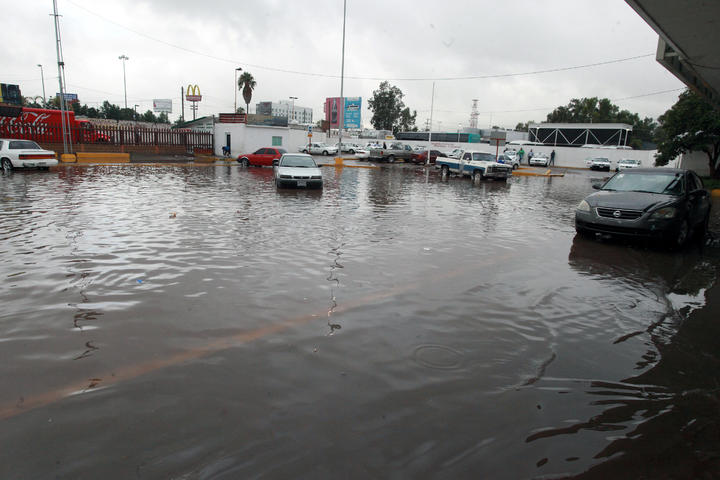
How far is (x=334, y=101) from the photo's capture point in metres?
72.9

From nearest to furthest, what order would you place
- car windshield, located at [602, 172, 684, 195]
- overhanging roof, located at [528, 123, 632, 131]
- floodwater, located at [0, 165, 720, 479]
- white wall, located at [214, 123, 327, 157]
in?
floodwater, located at [0, 165, 720, 479], car windshield, located at [602, 172, 684, 195], white wall, located at [214, 123, 327, 157], overhanging roof, located at [528, 123, 632, 131]

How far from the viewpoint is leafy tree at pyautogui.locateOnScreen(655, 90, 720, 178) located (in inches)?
1003

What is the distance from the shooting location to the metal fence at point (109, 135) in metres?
32.7

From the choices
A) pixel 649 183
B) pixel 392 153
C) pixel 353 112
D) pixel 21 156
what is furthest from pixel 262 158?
pixel 353 112

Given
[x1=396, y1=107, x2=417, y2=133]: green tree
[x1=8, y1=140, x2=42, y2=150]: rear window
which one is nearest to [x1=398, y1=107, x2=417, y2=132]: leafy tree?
[x1=396, y1=107, x2=417, y2=133]: green tree

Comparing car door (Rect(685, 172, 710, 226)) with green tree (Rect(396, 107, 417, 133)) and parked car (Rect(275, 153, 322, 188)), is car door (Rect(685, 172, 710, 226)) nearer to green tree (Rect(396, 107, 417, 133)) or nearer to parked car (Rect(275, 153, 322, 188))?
parked car (Rect(275, 153, 322, 188))

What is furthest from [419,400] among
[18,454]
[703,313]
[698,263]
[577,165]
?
[577,165]

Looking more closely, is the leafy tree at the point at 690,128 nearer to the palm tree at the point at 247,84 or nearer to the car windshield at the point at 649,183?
the car windshield at the point at 649,183

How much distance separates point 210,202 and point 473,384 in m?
11.3

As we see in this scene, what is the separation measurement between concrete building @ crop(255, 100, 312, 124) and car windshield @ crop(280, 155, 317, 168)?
8726cm

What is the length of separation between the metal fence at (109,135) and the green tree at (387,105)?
60.1 m

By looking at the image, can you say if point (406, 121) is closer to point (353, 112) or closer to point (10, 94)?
point (353, 112)

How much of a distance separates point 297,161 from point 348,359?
15488mm

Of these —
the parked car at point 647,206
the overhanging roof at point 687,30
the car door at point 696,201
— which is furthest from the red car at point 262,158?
the car door at point 696,201
